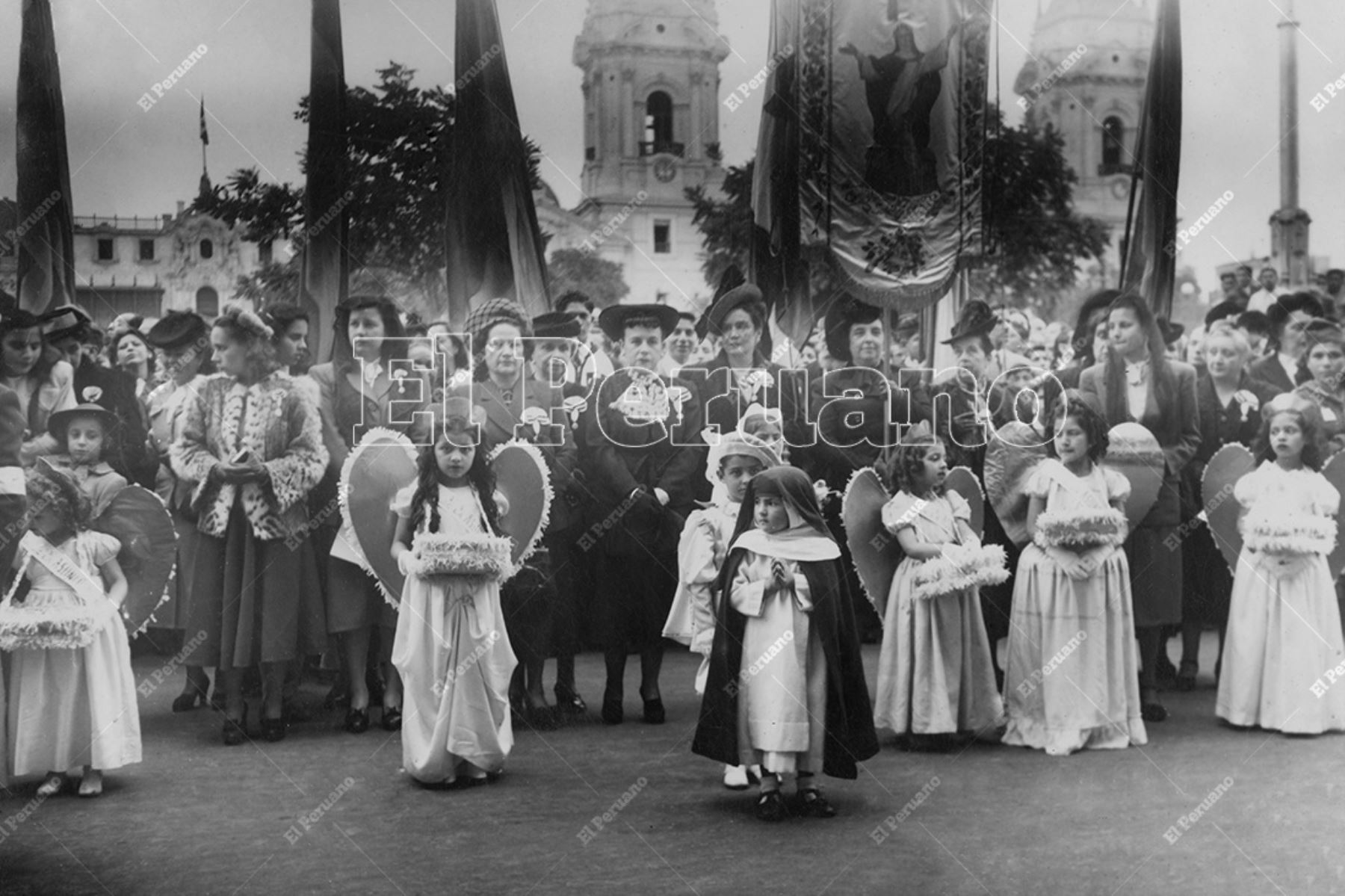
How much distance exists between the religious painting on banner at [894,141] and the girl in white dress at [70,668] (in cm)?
323

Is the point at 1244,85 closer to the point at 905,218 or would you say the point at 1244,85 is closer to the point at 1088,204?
the point at 1088,204

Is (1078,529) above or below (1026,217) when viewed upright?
below

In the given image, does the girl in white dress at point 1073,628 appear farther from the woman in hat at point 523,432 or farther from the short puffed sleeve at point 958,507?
the woman in hat at point 523,432

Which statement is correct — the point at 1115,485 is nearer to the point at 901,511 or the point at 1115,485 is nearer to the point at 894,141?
the point at 901,511

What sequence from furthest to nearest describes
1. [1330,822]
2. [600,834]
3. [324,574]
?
[324,574] < [1330,822] < [600,834]

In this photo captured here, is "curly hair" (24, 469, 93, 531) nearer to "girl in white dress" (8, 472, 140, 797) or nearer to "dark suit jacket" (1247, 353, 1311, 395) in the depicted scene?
"girl in white dress" (8, 472, 140, 797)

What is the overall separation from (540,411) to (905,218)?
1.95 m

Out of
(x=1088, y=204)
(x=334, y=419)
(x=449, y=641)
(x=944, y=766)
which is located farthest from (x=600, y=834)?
(x=1088, y=204)

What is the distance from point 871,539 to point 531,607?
141 centimetres

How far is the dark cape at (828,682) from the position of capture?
17.2ft

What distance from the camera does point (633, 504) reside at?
20.5 feet

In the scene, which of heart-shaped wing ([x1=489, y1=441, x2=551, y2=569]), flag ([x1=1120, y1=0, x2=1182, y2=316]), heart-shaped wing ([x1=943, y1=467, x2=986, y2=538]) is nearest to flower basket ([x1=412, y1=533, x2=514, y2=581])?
heart-shaped wing ([x1=489, y1=441, x2=551, y2=569])

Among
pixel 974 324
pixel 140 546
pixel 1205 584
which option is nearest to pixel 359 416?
pixel 140 546

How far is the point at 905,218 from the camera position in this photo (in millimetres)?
6875
